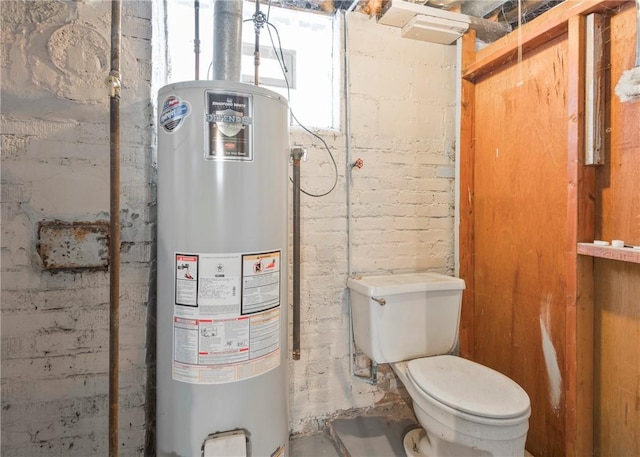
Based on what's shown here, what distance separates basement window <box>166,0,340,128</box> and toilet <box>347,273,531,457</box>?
0.86m

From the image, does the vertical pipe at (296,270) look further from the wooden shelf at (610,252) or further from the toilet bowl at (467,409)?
the wooden shelf at (610,252)

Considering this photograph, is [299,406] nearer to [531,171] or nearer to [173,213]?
[173,213]

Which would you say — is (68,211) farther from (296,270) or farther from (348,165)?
(348,165)

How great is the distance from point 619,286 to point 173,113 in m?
1.59

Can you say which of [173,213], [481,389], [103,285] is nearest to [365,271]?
[481,389]

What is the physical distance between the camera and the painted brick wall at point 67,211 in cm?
102

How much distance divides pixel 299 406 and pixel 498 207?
133 centimetres

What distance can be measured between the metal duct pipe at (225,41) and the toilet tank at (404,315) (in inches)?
38.2

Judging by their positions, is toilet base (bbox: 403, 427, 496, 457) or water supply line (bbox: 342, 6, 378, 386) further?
water supply line (bbox: 342, 6, 378, 386)

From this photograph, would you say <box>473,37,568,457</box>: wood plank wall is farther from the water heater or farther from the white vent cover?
the water heater

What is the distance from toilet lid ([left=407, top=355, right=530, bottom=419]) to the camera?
103cm

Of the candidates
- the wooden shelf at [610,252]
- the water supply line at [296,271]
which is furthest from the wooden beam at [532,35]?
the water supply line at [296,271]

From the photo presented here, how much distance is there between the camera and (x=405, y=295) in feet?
4.54

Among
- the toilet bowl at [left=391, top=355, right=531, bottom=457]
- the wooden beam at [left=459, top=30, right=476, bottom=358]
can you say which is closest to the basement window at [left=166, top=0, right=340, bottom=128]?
the wooden beam at [left=459, top=30, right=476, bottom=358]
